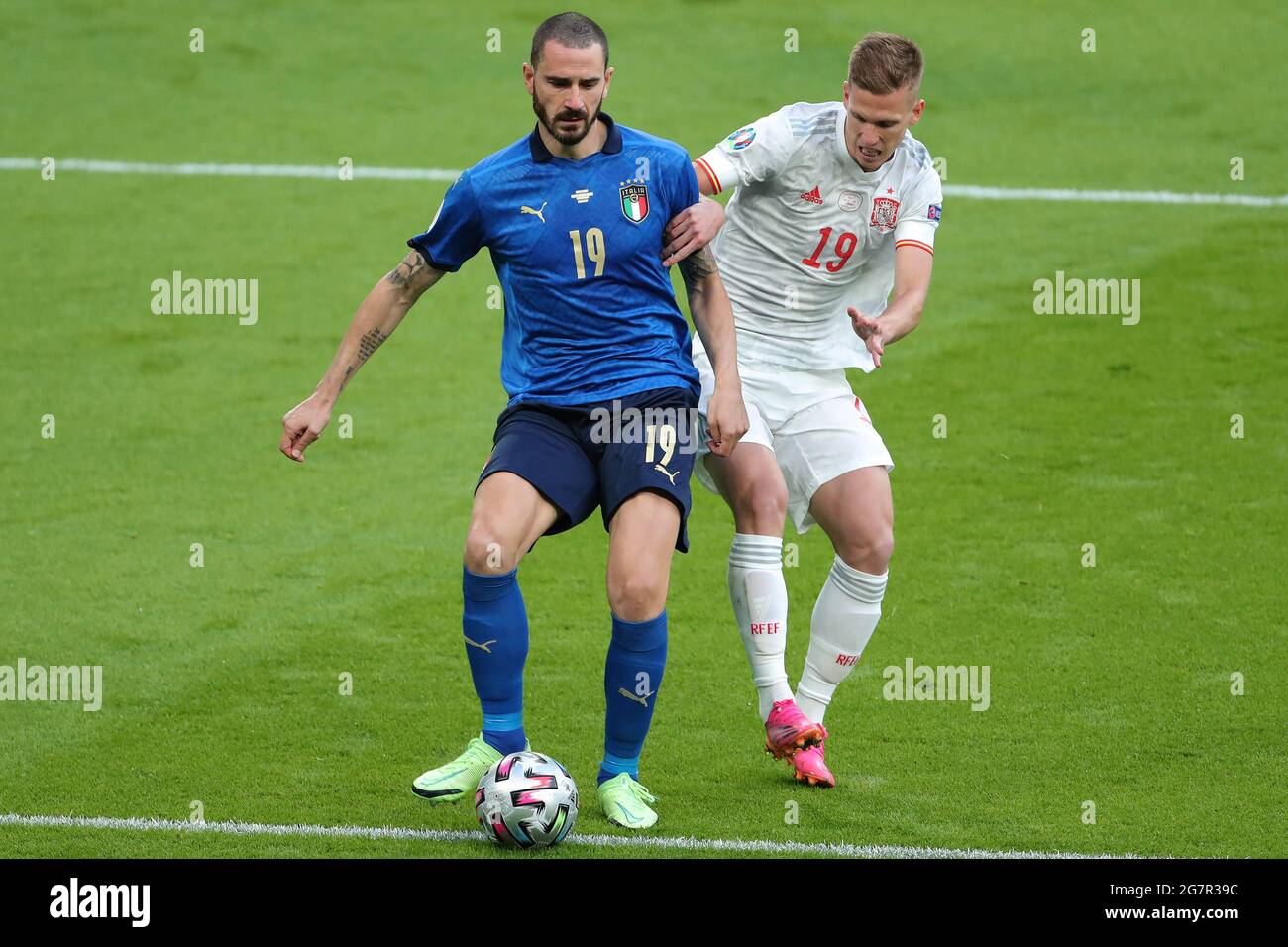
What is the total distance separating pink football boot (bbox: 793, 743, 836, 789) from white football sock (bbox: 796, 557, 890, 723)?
0.78 ft

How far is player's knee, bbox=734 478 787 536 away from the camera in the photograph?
6352 mm

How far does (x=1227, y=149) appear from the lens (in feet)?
51.1

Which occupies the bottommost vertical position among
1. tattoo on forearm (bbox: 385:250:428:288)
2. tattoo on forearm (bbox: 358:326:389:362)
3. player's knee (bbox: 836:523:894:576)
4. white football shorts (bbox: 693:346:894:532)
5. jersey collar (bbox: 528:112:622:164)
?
player's knee (bbox: 836:523:894:576)

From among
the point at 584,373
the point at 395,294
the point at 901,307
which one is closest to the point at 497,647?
the point at 584,373

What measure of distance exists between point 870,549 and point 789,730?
2.34 feet

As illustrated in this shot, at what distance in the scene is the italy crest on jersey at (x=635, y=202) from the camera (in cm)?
588

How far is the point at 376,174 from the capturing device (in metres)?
15.2

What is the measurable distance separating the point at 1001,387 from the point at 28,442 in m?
5.89

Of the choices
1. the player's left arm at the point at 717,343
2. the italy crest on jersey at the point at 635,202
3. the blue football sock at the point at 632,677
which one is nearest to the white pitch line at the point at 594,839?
the blue football sock at the point at 632,677

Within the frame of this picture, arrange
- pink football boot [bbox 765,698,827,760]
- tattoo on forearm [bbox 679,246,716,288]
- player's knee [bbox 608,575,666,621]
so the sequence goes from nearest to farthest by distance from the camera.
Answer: player's knee [bbox 608,575,666,621] → tattoo on forearm [bbox 679,246,716,288] → pink football boot [bbox 765,698,827,760]

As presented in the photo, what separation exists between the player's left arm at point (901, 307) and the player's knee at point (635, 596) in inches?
41.9

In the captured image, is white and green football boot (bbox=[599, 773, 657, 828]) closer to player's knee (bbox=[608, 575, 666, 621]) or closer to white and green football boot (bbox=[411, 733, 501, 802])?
white and green football boot (bbox=[411, 733, 501, 802])

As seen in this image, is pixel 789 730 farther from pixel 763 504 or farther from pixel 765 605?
pixel 763 504

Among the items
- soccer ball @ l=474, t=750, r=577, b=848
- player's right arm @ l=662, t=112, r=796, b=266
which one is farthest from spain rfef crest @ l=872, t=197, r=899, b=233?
soccer ball @ l=474, t=750, r=577, b=848
